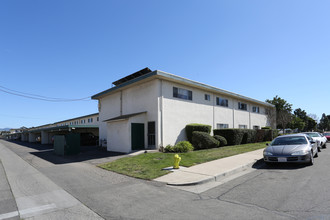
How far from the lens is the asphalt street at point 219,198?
4148mm

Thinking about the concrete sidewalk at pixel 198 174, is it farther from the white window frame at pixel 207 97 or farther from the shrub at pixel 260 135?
the shrub at pixel 260 135

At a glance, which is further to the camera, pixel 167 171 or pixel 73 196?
pixel 167 171

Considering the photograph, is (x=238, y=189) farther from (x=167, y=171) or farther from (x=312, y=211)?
(x=167, y=171)

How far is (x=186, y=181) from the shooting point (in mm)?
6727

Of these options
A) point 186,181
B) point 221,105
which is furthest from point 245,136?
point 186,181

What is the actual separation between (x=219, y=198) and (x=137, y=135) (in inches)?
421

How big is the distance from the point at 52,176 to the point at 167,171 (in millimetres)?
4844

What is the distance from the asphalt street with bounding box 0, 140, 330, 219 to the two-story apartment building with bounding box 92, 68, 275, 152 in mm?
7686

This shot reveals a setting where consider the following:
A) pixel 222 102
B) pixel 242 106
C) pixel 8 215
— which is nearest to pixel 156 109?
pixel 222 102

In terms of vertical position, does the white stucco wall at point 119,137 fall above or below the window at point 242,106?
below

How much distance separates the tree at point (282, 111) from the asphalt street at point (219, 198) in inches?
1194

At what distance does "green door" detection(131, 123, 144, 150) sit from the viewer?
14.9 m

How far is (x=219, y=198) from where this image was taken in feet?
16.8

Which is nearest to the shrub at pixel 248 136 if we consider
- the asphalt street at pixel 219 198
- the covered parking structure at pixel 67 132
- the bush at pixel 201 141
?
the bush at pixel 201 141
